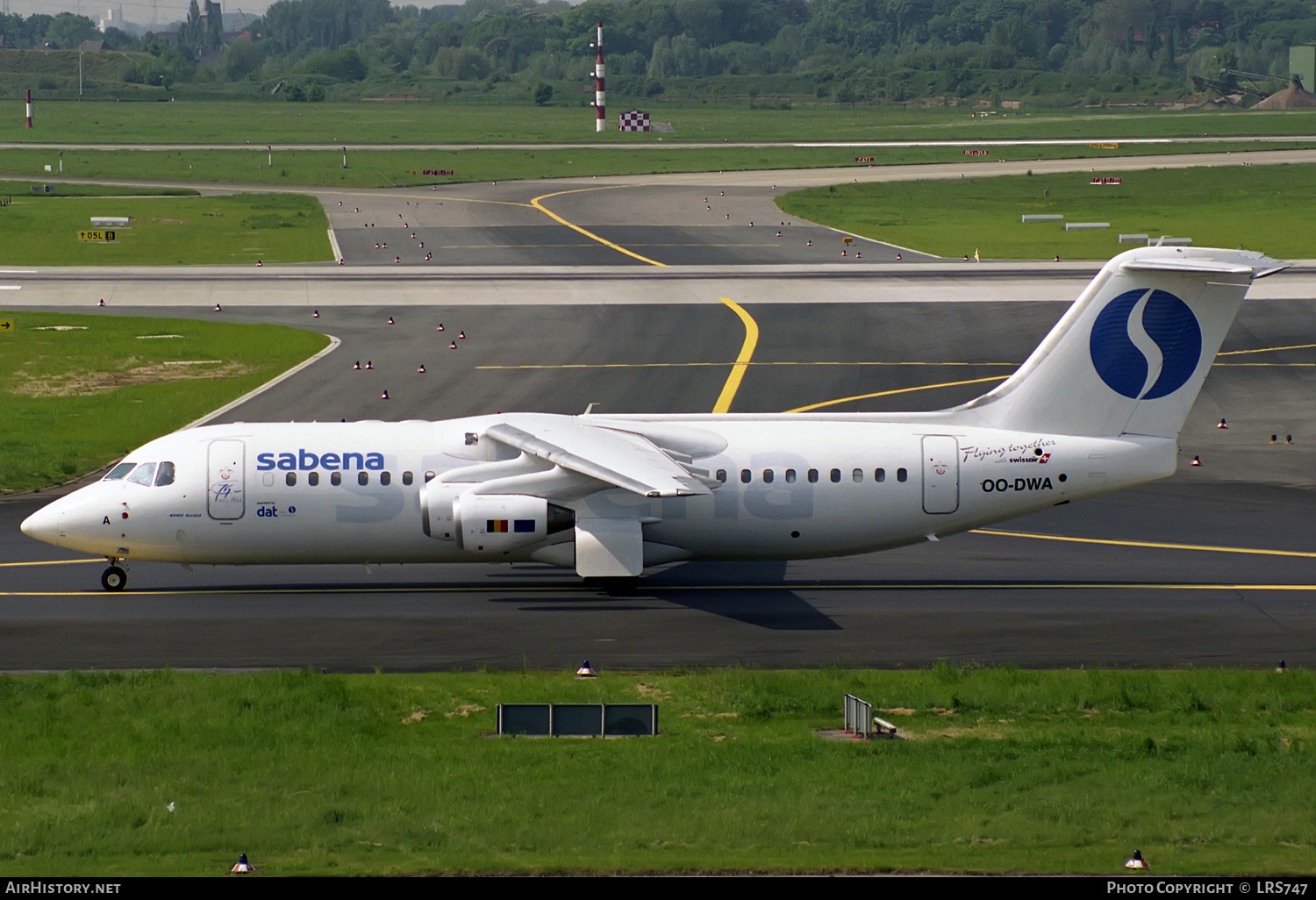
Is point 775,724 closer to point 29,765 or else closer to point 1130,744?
point 1130,744

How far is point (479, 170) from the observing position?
141875 mm

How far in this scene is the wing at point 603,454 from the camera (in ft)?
94.9

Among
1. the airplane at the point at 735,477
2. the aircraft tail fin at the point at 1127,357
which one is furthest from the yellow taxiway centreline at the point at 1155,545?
the aircraft tail fin at the point at 1127,357

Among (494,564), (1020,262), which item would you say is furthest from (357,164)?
(494,564)

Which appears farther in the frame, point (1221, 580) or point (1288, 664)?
point (1221, 580)

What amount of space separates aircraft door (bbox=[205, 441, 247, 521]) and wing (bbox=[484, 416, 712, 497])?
A: 5.36m

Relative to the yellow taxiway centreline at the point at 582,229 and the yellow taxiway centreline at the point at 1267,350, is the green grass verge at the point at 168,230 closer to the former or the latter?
the yellow taxiway centreline at the point at 582,229

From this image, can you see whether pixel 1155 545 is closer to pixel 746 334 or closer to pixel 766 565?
pixel 766 565

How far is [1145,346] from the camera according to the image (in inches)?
1308

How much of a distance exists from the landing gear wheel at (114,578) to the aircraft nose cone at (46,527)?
1.31m

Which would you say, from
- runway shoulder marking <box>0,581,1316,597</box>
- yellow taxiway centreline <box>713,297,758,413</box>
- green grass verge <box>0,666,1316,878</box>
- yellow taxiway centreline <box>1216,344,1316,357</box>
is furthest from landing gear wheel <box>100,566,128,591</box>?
yellow taxiway centreline <box>1216,344,1316,357</box>

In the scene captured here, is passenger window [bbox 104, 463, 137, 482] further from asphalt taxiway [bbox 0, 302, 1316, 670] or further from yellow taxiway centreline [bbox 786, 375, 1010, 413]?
yellow taxiway centreline [bbox 786, 375, 1010, 413]

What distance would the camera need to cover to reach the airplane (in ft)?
107
